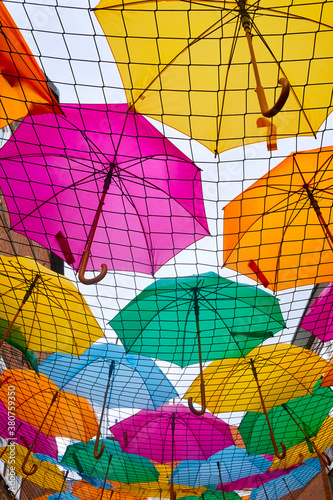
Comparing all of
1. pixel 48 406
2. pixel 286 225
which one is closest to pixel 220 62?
pixel 286 225

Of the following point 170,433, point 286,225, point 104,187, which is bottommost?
point 170,433

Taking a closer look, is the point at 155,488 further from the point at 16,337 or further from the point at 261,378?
the point at 16,337

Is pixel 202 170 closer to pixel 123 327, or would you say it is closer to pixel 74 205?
pixel 74 205

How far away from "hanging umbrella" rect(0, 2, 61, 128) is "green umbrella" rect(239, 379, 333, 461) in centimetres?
454

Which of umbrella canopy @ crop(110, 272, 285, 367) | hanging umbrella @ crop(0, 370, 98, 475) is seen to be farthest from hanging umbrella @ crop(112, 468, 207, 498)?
umbrella canopy @ crop(110, 272, 285, 367)

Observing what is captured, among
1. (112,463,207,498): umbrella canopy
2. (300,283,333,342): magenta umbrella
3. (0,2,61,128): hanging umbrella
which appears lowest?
(112,463,207,498): umbrella canopy

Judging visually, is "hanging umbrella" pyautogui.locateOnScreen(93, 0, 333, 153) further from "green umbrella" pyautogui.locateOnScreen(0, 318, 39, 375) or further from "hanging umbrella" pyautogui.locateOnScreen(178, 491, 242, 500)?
"hanging umbrella" pyautogui.locateOnScreen(178, 491, 242, 500)

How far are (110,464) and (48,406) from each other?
1.55 m

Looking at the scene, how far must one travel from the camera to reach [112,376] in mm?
4707

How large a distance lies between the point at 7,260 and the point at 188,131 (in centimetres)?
215

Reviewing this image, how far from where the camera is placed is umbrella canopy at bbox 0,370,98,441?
4.86 m

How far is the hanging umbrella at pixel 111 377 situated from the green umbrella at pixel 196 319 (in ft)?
1.58

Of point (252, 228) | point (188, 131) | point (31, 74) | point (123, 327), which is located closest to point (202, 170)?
point (188, 131)

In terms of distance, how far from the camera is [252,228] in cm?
352
